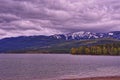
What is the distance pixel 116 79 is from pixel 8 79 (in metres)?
28.6

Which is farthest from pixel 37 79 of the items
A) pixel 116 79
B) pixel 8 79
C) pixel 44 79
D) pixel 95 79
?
pixel 116 79

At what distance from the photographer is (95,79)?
59.8 m

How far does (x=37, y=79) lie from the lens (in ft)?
215

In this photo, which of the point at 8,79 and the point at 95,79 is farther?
the point at 8,79

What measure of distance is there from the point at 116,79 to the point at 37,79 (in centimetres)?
2049

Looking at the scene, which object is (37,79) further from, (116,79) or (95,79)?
(116,79)

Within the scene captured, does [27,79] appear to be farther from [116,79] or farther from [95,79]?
[116,79]

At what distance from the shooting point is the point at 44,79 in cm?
6544

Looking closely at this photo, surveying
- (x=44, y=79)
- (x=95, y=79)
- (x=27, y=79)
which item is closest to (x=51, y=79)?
(x=44, y=79)

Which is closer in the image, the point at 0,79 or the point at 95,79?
the point at 95,79

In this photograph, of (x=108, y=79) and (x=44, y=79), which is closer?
(x=108, y=79)

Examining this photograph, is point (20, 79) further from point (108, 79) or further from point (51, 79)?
point (108, 79)

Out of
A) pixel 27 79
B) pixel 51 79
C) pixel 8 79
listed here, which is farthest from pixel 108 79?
pixel 8 79

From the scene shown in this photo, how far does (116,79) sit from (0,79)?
3041 cm
